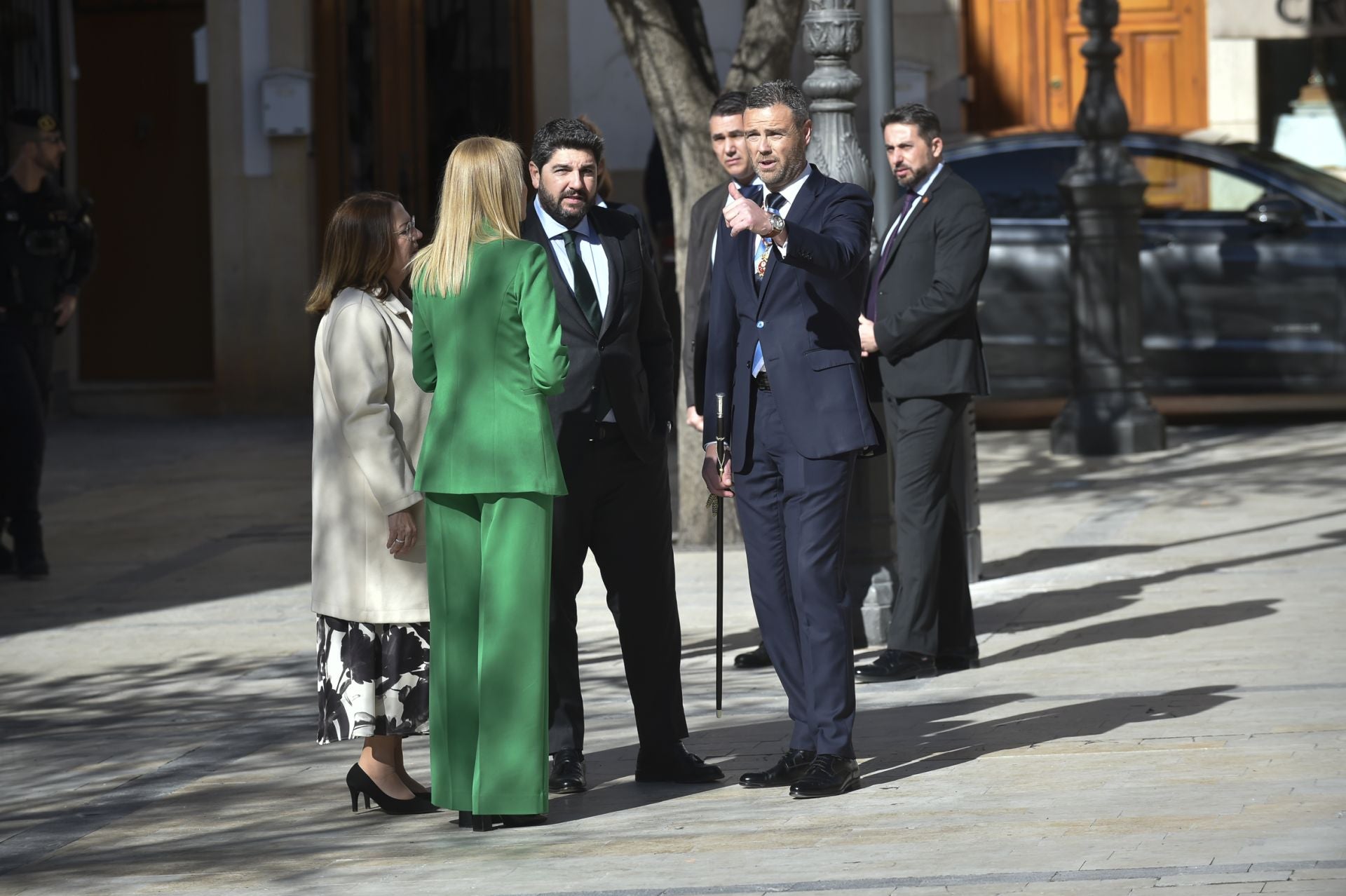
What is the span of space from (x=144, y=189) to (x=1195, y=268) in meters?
9.33

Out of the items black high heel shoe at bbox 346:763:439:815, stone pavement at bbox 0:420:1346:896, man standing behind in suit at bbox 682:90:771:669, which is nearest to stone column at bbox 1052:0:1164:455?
stone pavement at bbox 0:420:1346:896

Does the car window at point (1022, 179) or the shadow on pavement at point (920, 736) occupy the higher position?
the car window at point (1022, 179)

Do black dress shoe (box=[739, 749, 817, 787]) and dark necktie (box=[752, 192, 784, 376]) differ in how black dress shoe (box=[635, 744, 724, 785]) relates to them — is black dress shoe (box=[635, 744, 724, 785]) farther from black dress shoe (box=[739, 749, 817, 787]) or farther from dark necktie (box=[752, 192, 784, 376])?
dark necktie (box=[752, 192, 784, 376])

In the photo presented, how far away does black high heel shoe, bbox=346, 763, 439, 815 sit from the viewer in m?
6.56

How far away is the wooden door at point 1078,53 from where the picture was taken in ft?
64.5

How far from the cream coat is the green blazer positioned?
26cm

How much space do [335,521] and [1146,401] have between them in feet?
29.6

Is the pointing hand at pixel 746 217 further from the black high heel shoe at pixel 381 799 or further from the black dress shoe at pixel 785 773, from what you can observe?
the black high heel shoe at pixel 381 799

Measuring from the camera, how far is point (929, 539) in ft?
27.3

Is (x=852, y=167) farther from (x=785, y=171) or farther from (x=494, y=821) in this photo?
(x=494, y=821)

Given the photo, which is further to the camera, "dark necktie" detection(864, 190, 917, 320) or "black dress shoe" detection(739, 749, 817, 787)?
"dark necktie" detection(864, 190, 917, 320)

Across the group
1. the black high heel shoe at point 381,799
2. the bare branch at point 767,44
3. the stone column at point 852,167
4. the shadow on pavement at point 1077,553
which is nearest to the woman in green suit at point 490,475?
the black high heel shoe at point 381,799

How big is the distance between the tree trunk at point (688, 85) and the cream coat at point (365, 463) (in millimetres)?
4864

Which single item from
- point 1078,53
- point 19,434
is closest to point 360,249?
point 19,434
